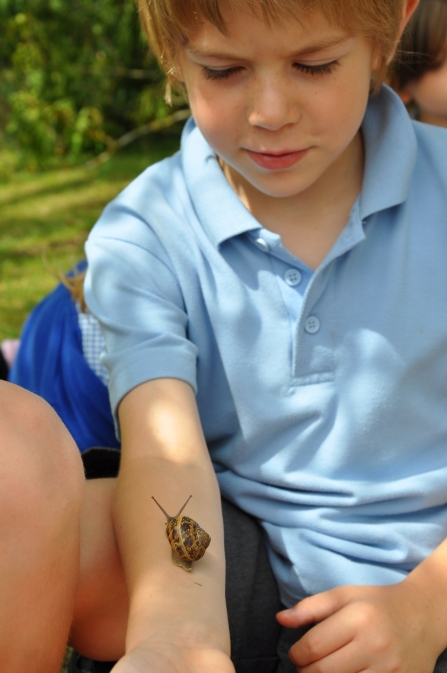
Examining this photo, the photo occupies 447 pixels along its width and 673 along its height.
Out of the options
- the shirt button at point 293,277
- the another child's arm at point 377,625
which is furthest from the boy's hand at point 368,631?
the shirt button at point 293,277

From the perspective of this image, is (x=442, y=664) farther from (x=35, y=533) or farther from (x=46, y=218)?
(x=46, y=218)

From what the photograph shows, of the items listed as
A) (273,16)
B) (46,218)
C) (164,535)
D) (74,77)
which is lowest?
(46,218)

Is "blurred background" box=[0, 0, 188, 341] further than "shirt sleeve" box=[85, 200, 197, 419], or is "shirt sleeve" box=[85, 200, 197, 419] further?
"blurred background" box=[0, 0, 188, 341]

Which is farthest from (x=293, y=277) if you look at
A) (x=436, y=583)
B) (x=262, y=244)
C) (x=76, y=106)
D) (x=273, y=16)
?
(x=76, y=106)

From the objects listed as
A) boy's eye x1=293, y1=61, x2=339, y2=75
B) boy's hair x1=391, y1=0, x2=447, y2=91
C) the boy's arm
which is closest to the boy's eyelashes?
boy's eye x1=293, y1=61, x2=339, y2=75

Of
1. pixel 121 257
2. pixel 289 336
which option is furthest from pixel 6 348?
pixel 289 336

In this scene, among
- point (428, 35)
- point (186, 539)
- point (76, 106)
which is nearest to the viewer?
point (186, 539)

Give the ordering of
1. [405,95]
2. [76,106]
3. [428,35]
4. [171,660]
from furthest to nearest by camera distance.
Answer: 1. [76,106]
2. [405,95]
3. [428,35]
4. [171,660]

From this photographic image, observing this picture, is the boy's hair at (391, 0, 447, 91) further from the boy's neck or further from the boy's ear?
the boy's neck
